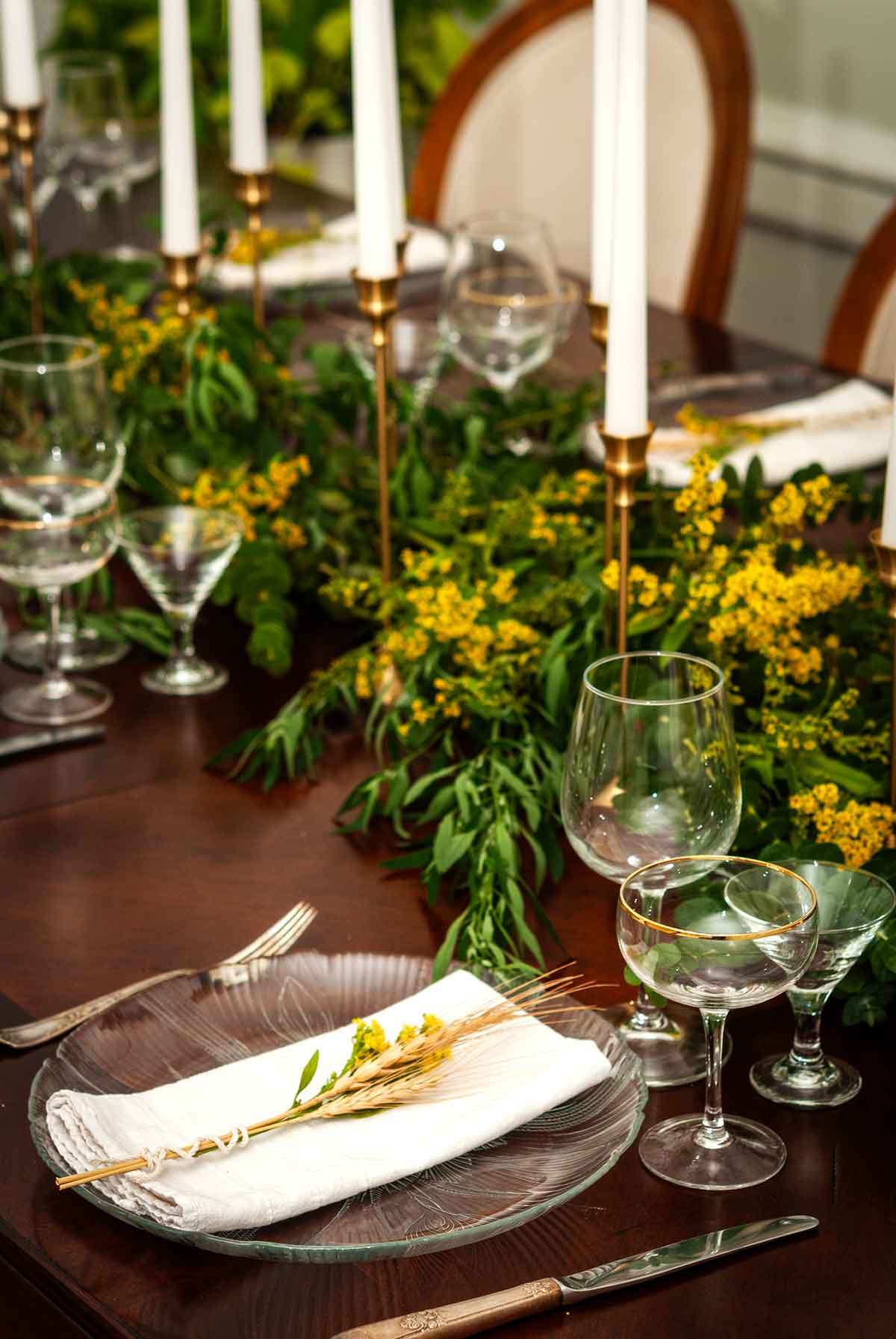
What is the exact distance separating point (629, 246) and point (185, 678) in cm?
56

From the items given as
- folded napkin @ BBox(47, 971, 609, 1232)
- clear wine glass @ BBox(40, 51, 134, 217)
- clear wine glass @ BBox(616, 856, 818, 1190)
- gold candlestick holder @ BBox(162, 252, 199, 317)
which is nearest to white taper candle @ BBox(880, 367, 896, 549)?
clear wine glass @ BBox(616, 856, 818, 1190)

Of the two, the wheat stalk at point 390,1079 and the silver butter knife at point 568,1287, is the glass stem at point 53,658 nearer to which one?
the wheat stalk at point 390,1079

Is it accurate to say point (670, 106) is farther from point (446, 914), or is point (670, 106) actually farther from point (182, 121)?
point (446, 914)

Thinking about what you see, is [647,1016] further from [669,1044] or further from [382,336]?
[382,336]

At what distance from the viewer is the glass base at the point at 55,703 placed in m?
1.43

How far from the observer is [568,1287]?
82 cm

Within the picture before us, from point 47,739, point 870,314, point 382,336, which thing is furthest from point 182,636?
point 870,314

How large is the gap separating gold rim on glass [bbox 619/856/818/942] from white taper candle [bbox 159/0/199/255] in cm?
91

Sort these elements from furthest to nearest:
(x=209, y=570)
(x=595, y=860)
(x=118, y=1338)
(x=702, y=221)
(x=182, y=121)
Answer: (x=702, y=221), (x=182, y=121), (x=209, y=570), (x=595, y=860), (x=118, y=1338)

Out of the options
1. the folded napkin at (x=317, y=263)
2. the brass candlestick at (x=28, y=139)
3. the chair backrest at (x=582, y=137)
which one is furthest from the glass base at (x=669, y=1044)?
the chair backrest at (x=582, y=137)

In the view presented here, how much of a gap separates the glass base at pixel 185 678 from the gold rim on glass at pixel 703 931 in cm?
57

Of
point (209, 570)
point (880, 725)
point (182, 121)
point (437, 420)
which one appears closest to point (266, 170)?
point (182, 121)

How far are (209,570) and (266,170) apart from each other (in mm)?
515

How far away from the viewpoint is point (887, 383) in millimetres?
2068
